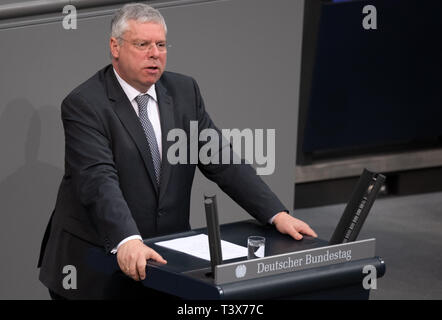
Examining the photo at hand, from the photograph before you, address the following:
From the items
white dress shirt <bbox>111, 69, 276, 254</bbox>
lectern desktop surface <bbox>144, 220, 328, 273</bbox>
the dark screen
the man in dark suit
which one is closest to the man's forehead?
the man in dark suit

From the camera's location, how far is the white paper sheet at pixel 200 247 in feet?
10.6

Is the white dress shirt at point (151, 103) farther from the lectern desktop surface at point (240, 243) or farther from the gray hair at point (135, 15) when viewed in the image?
the lectern desktop surface at point (240, 243)

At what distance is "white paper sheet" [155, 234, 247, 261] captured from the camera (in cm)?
322

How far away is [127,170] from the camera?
11.6 ft

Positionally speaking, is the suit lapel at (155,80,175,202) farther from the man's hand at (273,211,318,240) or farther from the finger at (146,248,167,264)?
the finger at (146,248,167,264)

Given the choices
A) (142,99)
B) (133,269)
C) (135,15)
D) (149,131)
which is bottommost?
(133,269)

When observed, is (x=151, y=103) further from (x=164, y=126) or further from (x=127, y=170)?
(x=127, y=170)

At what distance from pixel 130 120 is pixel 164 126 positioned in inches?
5.3

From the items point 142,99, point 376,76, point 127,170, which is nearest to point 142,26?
point 142,99

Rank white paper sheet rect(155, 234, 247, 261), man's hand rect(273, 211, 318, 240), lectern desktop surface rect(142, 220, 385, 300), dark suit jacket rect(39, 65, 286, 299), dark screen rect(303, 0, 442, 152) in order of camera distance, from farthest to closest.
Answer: dark screen rect(303, 0, 442, 152) → man's hand rect(273, 211, 318, 240) → dark suit jacket rect(39, 65, 286, 299) → white paper sheet rect(155, 234, 247, 261) → lectern desktop surface rect(142, 220, 385, 300)

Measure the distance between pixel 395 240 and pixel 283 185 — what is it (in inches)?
62.1

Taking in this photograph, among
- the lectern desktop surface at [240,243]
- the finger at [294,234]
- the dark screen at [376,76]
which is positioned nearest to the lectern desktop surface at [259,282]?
the lectern desktop surface at [240,243]

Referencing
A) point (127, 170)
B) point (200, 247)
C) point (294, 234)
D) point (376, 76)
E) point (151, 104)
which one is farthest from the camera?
point (376, 76)

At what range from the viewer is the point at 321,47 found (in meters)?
6.73
